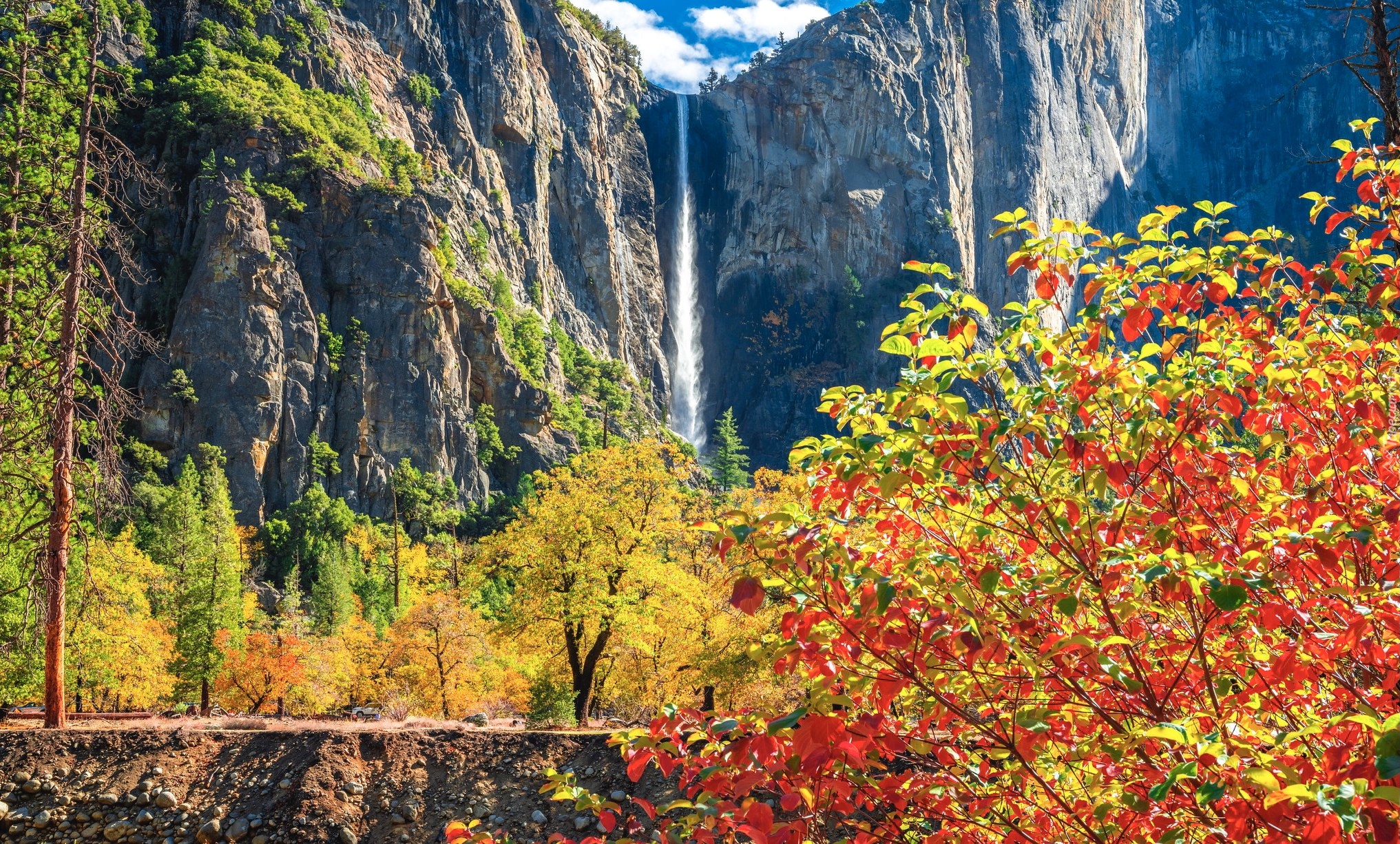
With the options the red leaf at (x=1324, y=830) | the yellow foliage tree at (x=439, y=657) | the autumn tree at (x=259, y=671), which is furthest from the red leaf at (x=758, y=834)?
the autumn tree at (x=259, y=671)

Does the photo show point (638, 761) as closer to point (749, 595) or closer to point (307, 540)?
point (749, 595)

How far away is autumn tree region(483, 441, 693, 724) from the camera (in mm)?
17969

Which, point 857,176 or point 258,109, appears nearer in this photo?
point 258,109

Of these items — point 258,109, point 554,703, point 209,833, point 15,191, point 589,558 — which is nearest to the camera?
point 209,833

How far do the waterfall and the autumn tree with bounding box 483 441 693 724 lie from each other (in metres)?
58.5

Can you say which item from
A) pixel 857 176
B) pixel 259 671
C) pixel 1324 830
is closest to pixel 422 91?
pixel 857 176

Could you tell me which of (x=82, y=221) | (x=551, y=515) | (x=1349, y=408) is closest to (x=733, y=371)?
(x=551, y=515)

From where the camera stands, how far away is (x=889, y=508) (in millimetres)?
3680

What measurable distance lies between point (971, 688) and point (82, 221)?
1461 cm

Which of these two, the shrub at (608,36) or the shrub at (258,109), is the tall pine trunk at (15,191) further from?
the shrub at (608,36)

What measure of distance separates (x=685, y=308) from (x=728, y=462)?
23.1m

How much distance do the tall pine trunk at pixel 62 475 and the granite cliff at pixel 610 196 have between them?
29569 mm

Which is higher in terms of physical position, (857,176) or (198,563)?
(857,176)

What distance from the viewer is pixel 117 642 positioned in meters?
20.2
